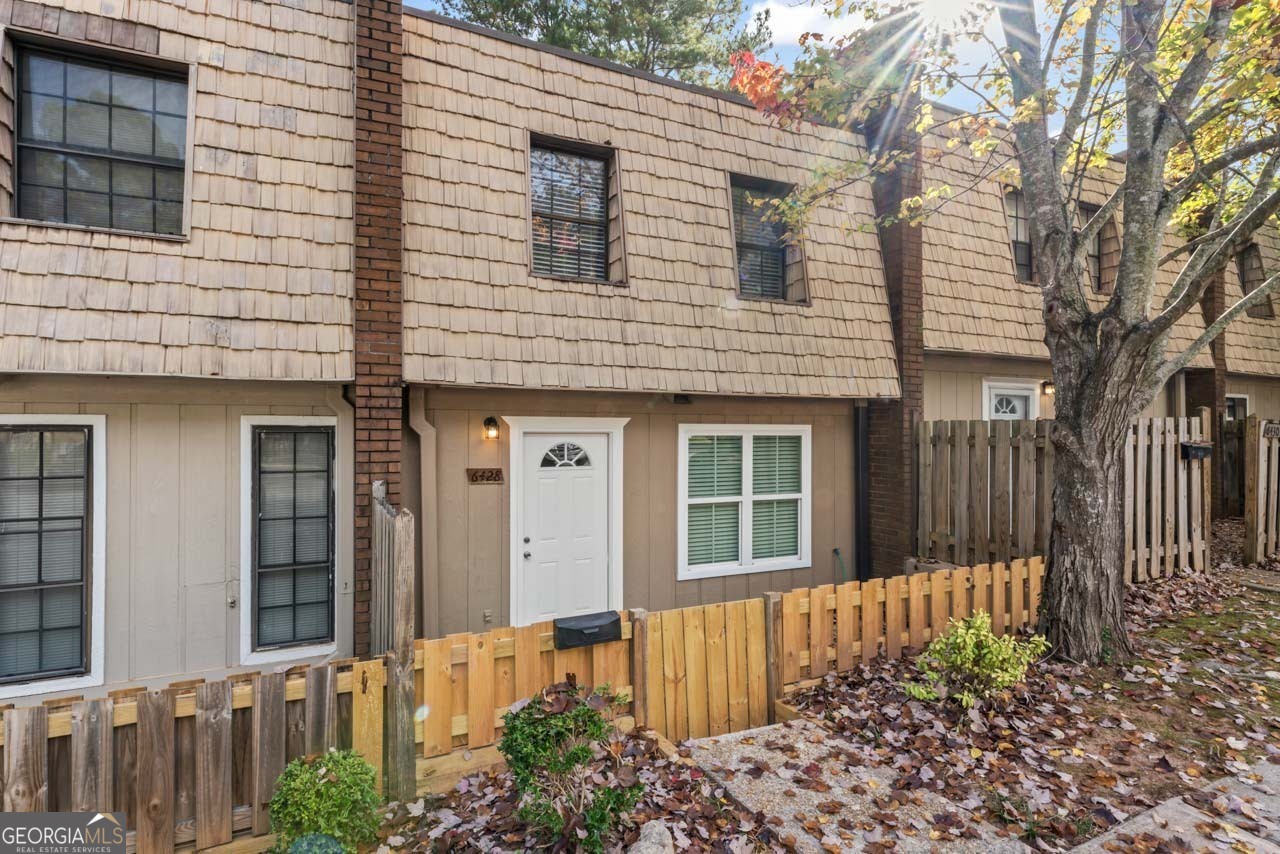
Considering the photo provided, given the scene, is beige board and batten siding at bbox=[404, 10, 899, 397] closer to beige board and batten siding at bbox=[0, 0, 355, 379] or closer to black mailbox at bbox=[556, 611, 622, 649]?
beige board and batten siding at bbox=[0, 0, 355, 379]

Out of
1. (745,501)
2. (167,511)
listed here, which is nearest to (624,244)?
(745,501)

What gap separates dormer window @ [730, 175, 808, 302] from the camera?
776 centimetres

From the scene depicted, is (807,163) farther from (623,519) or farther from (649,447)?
(623,519)

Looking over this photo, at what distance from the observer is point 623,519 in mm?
6961

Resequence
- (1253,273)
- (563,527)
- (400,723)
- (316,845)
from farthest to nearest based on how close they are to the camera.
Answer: (1253,273), (563,527), (400,723), (316,845)

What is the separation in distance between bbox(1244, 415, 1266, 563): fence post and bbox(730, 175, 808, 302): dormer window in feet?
21.4

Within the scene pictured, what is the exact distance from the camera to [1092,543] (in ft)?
17.8

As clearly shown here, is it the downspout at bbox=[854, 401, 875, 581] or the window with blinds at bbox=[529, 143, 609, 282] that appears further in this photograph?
the downspout at bbox=[854, 401, 875, 581]

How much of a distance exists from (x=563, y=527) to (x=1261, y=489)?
958cm

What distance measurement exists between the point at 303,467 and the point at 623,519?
317cm

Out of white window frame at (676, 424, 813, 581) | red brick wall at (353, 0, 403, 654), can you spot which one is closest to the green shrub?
red brick wall at (353, 0, 403, 654)

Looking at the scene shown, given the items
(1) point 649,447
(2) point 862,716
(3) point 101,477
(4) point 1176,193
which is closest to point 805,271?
(1) point 649,447

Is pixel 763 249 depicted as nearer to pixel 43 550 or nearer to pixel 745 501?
pixel 745 501

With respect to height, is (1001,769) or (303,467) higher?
(303,467)
